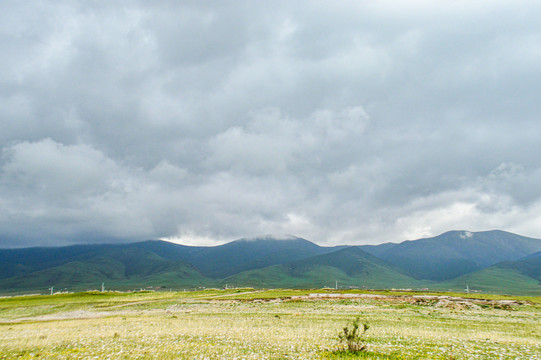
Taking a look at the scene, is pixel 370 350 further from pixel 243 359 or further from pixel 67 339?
pixel 67 339

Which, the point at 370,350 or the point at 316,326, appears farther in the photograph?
the point at 316,326

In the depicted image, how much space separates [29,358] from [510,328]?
42.8 metres

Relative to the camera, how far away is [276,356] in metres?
19.6

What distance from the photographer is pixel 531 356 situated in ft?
65.0

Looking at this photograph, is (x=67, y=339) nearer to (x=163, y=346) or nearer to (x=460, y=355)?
(x=163, y=346)

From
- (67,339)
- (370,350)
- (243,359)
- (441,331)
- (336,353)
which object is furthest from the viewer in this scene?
(441,331)

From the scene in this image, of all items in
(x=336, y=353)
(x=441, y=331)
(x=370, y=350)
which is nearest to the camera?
(x=336, y=353)

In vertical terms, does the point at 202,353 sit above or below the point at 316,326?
above

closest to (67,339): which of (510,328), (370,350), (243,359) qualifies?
(243,359)

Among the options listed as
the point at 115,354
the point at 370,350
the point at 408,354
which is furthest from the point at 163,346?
the point at 408,354

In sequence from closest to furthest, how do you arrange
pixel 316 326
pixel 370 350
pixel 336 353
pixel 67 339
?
pixel 336 353 < pixel 370 350 < pixel 67 339 < pixel 316 326

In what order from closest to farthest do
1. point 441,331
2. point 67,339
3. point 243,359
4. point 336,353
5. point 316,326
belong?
point 243,359
point 336,353
point 67,339
point 441,331
point 316,326

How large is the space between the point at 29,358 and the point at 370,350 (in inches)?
859

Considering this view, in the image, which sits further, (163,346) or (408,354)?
(163,346)
